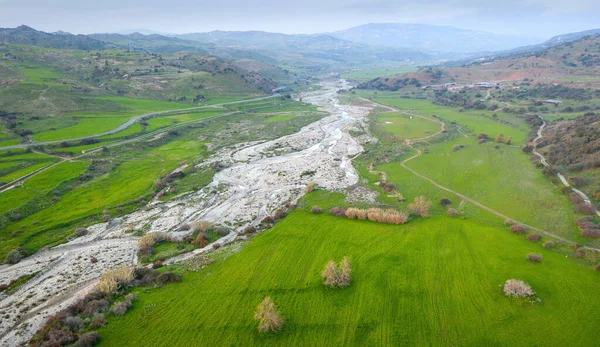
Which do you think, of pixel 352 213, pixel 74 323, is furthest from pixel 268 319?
pixel 352 213

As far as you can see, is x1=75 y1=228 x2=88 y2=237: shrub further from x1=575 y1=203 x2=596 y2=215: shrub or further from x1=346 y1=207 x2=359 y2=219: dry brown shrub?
x1=575 y1=203 x2=596 y2=215: shrub

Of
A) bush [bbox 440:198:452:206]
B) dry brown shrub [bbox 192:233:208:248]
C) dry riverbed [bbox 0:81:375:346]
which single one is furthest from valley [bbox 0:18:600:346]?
bush [bbox 440:198:452:206]

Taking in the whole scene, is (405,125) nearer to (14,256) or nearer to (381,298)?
(381,298)

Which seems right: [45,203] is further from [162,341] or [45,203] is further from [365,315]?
[365,315]

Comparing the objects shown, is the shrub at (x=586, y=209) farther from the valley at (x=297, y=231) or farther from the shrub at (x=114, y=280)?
the shrub at (x=114, y=280)

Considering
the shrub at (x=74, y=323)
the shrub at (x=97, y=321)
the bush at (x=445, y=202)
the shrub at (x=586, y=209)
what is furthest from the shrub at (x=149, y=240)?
the shrub at (x=586, y=209)

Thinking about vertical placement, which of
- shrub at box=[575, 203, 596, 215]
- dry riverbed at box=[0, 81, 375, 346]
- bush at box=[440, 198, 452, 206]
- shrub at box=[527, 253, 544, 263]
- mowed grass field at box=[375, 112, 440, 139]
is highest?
mowed grass field at box=[375, 112, 440, 139]
